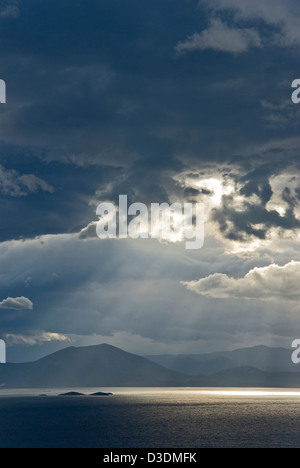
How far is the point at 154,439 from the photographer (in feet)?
649
